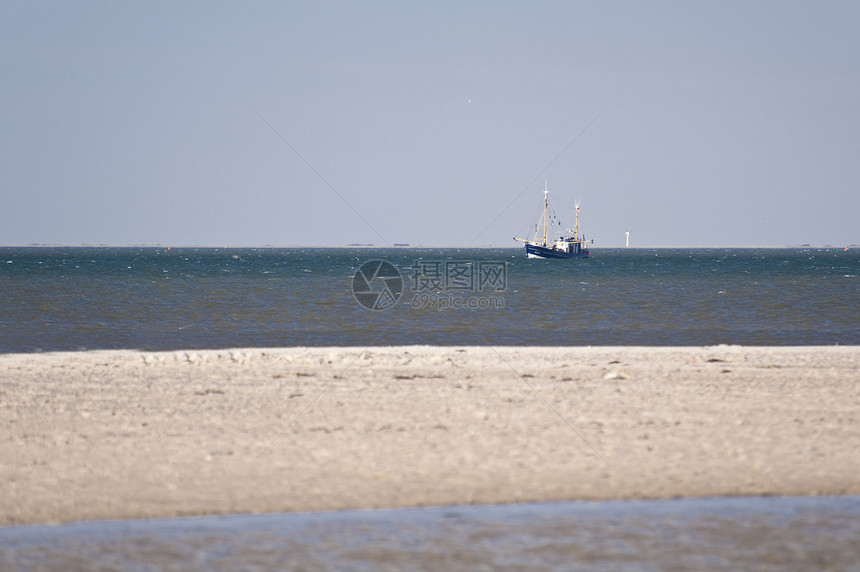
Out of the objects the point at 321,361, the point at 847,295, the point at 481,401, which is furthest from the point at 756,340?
the point at 847,295

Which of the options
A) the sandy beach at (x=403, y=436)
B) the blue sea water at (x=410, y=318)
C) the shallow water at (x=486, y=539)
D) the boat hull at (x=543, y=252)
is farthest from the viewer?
the boat hull at (x=543, y=252)

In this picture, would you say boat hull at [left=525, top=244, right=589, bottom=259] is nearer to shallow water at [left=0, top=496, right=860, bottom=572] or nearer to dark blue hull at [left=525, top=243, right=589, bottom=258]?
dark blue hull at [left=525, top=243, right=589, bottom=258]

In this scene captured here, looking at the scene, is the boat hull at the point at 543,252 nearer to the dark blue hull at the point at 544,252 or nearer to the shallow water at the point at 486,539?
the dark blue hull at the point at 544,252

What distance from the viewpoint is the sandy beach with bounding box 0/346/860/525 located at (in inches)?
350

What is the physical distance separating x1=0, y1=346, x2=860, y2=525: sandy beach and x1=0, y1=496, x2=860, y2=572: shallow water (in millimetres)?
384

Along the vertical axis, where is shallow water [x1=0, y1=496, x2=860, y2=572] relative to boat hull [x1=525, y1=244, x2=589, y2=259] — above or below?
below

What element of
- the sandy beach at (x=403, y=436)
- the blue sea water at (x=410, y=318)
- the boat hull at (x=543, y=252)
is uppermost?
the boat hull at (x=543, y=252)

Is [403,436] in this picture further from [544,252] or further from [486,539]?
[544,252]

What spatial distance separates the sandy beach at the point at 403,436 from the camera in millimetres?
8898

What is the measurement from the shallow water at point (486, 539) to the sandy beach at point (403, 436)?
0.38m

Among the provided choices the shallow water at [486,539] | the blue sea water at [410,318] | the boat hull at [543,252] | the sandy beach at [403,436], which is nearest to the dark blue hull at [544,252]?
the boat hull at [543,252]

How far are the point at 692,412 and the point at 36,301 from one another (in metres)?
42.1

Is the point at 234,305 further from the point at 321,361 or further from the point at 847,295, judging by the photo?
the point at 847,295

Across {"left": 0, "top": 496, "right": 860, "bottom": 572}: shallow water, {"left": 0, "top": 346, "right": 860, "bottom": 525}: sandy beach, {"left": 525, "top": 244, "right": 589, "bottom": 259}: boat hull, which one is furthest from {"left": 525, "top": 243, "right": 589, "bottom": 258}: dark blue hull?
{"left": 0, "top": 496, "right": 860, "bottom": 572}: shallow water
